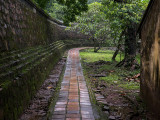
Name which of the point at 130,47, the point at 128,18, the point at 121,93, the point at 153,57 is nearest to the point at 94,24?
the point at 130,47

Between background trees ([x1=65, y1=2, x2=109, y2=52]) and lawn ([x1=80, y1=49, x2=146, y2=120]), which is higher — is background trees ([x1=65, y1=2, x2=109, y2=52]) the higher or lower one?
the higher one

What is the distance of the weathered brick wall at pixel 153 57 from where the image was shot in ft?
9.26

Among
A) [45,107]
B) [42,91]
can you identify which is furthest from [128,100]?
[42,91]

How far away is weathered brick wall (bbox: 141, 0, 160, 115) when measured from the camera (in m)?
2.82

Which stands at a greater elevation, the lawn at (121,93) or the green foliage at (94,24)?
the green foliage at (94,24)

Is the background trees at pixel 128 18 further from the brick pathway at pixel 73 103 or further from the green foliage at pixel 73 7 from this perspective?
the brick pathway at pixel 73 103

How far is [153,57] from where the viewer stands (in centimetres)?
305

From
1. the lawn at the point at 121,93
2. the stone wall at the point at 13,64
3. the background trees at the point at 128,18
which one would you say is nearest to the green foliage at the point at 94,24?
the background trees at the point at 128,18

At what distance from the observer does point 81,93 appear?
434cm

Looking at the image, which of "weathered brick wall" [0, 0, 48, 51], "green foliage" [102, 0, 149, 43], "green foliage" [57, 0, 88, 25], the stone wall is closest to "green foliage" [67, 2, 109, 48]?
"green foliage" [57, 0, 88, 25]

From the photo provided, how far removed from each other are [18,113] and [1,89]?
0.81 m

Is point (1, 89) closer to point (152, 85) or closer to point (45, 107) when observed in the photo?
point (45, 107)

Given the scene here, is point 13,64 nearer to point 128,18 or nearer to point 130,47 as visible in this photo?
point 128,18

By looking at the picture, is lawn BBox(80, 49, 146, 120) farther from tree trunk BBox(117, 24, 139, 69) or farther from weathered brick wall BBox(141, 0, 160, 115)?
tree trunk BBox(117, 24, 139, 69)
